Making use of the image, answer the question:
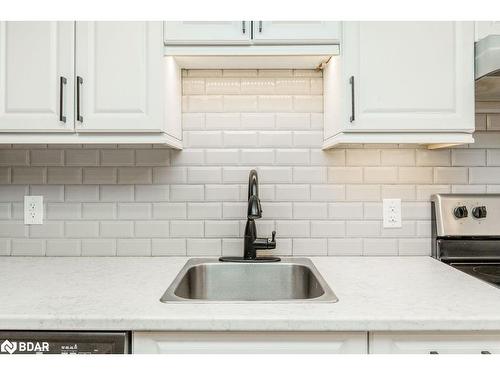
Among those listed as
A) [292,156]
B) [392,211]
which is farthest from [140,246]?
[392,211]

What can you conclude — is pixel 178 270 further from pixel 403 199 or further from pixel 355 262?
pixel 403 199

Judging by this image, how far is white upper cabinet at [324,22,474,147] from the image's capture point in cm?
145

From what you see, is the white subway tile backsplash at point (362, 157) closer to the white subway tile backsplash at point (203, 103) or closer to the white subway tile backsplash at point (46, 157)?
the white subway tile backsplash at point (203, 103)

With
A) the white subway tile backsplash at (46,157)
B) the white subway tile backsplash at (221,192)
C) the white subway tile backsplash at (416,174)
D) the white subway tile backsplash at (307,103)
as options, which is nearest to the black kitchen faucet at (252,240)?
the white subway tile backsplash at (221,192)

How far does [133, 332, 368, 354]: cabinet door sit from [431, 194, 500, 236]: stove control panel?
0.86 meters

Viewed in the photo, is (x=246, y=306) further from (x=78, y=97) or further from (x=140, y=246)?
(x=78, y=97)

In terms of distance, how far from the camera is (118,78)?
146cm

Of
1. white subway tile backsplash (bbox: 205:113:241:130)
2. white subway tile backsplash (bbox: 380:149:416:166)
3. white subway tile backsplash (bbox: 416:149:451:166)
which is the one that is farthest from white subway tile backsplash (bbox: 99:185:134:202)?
white subway tile backsplash (bbox: 416:149:451:166)

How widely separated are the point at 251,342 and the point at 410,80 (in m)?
1.02

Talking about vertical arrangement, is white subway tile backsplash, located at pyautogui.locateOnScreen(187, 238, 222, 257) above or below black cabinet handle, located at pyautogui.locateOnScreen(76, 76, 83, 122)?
below

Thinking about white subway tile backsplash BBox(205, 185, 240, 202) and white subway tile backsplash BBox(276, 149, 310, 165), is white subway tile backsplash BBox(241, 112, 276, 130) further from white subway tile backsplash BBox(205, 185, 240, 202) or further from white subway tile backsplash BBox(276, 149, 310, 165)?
white subway tile backsplash BBox(205, 185, 240, 202)
